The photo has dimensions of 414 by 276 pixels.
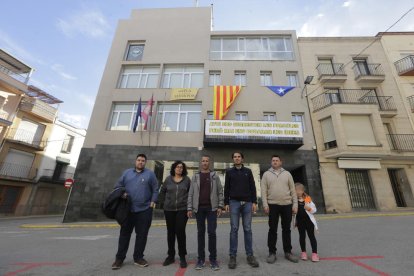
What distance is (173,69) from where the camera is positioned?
17.3 metres

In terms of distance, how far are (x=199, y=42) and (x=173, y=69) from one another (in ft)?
11.2

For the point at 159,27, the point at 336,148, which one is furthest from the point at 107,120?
the point at 336,148

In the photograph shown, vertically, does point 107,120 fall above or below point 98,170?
above

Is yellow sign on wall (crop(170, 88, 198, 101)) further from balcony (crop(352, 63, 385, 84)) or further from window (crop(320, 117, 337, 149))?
balcony (crop(352, 63, 385, 84))

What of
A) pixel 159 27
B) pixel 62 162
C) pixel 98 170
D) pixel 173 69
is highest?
pixel 159 27

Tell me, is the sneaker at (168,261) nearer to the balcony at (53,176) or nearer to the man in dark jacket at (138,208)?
the man in dark jacket at (138,208)

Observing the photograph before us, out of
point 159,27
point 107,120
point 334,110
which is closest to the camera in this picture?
point 334,110

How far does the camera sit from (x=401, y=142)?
47.8ft

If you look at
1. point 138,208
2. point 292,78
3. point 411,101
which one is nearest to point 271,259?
point 138,208

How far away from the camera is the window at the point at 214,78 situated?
1658 centimetres

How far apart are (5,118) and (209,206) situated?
24.5 metres

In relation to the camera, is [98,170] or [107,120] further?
[107,120]

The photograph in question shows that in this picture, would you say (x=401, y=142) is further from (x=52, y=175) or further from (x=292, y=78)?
(x=52, y=175)

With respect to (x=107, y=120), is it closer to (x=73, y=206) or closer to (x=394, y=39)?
(x=73, y=206)
